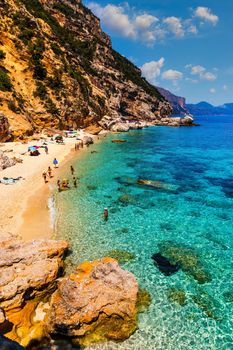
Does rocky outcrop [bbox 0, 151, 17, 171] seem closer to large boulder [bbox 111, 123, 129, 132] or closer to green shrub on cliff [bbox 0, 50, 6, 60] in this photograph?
green shrub on cliff [bbox 0, 50, 6, 60]

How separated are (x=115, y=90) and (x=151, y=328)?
120085mm

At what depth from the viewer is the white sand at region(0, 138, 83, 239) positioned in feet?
63.8

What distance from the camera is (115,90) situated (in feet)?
396

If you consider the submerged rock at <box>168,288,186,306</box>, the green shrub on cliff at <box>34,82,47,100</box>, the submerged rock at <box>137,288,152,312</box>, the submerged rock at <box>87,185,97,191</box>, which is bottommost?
the submerged rock at <box>168,288,186,306</box>

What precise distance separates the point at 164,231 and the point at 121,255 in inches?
196

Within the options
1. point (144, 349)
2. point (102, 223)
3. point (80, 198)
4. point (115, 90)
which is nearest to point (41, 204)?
point (80, 198)

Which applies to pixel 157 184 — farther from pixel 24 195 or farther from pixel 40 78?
pixel 40 78

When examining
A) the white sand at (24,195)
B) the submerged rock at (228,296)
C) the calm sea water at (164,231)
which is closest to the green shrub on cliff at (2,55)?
the white sand at (24,195)

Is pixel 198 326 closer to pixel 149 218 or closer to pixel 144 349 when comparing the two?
pixel 144 349

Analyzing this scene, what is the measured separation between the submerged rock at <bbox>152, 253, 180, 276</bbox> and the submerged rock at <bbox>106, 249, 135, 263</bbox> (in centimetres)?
164

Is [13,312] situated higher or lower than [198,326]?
higher

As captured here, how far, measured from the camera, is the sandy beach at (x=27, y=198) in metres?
19.4

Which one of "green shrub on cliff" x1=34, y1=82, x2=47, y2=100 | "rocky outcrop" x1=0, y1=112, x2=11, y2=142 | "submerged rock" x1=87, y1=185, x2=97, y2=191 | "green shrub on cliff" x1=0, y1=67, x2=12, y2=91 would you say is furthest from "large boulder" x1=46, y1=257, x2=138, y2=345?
"green shrub on cliff" x1=34, y1=82, x2=47, y2=100

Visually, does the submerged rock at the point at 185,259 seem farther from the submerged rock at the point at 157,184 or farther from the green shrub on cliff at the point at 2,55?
the green shrub on cliff at the point at 2,55
